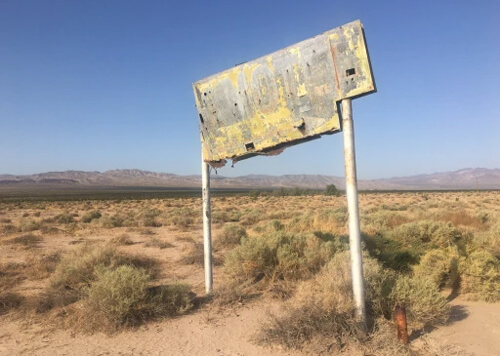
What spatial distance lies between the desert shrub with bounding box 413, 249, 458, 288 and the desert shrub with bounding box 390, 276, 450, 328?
1258mm

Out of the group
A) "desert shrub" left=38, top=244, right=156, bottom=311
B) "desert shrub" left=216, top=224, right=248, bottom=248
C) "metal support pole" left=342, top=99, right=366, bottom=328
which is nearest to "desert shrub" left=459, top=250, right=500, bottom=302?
"metal support pole" left=342, top=99, right=366, bottom=328

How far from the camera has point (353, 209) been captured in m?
4.40

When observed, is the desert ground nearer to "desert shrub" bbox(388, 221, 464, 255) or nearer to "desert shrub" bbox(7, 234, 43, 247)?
"desert shrub" bbox(388, 221, 464, 255)

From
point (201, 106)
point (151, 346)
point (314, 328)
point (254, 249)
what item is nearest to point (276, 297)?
point (254, 249)

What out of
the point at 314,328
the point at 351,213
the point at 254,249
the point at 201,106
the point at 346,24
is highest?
the point at 346,24

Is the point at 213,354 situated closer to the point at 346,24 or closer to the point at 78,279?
the point at 78,279

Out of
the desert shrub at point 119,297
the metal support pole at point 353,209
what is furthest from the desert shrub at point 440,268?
the desert shrub at point 119,297

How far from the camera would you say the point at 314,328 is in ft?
14.0

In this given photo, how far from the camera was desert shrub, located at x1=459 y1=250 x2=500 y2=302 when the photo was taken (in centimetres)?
567

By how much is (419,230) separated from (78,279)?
7.47m

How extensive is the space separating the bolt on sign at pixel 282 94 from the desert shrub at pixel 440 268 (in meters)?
3.36

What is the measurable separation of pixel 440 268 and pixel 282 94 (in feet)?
13.4

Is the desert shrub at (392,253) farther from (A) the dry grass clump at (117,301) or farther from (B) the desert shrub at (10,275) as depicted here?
(B) the desert shrub at (10,275)

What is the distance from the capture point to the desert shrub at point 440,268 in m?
6.15
